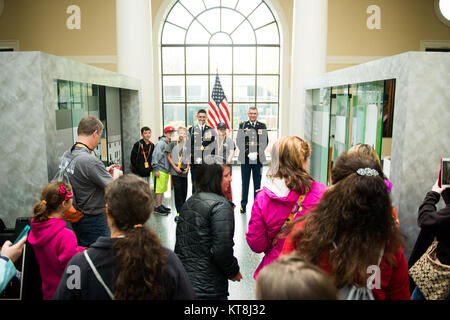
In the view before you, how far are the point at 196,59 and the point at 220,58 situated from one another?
0.88m

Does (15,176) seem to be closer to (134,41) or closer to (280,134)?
(134,41)

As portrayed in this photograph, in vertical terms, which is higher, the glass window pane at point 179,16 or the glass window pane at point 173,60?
the glass window pane at point 179,16

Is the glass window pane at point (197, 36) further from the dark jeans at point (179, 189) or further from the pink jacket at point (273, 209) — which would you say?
the pink jacket at point (273, 209)

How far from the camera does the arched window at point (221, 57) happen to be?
42.2ft

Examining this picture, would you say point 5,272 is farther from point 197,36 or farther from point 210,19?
point 210,19

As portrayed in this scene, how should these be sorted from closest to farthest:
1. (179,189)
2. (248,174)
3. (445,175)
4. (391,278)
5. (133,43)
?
(391,278) → (445,175) → (179,189) → (248,174) → (133,43)

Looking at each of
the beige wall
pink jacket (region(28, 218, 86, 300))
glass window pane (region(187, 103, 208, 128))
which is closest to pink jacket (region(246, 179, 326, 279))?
pink jacket (region(28, 218, 86, 300))

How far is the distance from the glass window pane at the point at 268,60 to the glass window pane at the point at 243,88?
1.69 ft

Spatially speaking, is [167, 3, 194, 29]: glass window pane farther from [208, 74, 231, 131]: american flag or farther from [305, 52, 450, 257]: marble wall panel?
[305, 52, 450, 257]: marble wall panel

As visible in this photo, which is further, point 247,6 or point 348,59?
point 247,6

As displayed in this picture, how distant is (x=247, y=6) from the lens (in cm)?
1285

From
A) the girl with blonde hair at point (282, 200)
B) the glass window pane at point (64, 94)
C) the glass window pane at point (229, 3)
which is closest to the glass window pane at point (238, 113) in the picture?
the glass window pane at point (229, 3)

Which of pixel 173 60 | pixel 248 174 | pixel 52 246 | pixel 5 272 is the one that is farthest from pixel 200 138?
pixel 173 60

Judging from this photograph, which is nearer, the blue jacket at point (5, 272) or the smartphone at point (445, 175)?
the blue jacket at point (5, 272)
